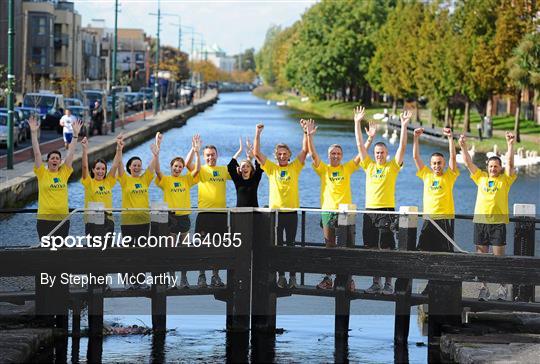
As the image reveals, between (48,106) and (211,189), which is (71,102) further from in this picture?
(211,189)

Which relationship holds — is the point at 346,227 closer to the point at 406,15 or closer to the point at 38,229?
the point at 38,229

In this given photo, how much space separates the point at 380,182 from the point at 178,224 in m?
2.82

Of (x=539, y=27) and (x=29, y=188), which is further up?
(x=539, y=27)

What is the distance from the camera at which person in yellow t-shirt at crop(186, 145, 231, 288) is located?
1931 cm

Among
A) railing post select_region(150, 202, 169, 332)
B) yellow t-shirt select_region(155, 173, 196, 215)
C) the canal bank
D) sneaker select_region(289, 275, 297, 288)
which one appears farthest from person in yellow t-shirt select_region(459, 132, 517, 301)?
the canal bank

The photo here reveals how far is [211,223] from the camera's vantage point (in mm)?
19297

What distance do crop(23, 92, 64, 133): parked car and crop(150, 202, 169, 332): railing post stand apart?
51666mm

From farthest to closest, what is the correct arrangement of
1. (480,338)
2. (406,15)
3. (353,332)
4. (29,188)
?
1. (406,15)
2. (29,188)
3. (353,332)
4. (480,338)

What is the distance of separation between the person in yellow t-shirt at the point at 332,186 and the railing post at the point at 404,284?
69 centimetres

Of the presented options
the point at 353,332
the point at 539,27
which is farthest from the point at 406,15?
the point at 353,332

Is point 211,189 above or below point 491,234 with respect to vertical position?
above

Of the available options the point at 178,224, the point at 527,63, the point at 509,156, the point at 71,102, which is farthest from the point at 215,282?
the point at 71,102

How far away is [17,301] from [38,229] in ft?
3.39

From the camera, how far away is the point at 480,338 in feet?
60.0
